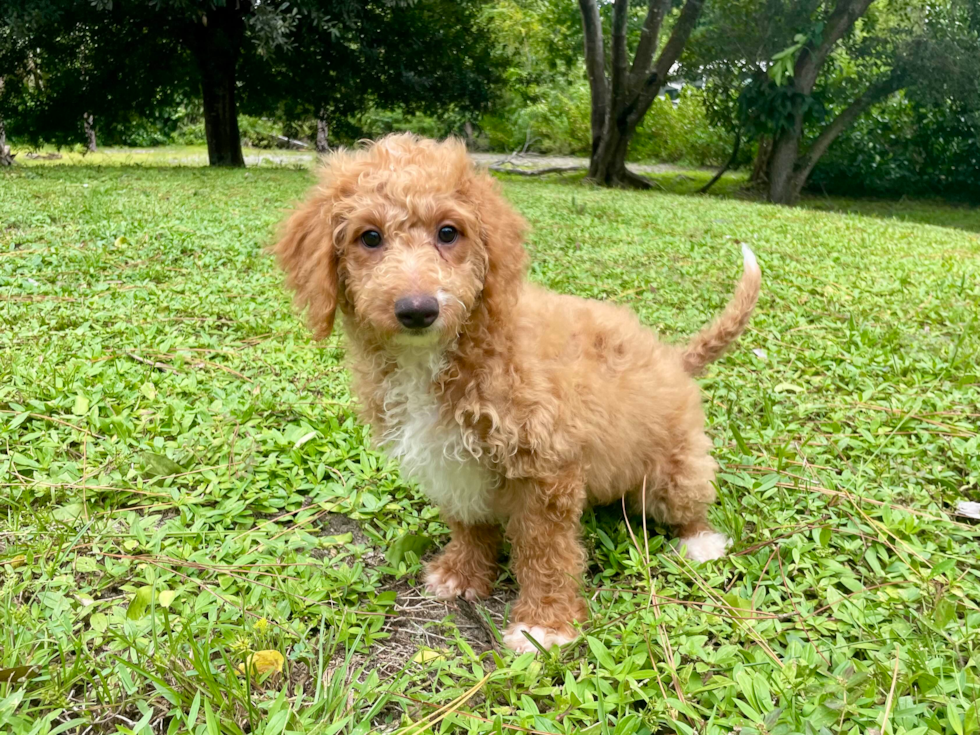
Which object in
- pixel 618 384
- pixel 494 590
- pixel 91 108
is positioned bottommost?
pixel 494 590

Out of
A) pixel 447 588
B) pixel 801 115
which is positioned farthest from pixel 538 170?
pixel 447 588

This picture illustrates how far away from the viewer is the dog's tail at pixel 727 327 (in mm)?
3328

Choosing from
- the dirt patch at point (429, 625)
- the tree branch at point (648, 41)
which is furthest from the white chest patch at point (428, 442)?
the tree branch at point (648, 41)

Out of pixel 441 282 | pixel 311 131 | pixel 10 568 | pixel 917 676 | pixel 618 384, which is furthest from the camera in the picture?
pixel 311 131

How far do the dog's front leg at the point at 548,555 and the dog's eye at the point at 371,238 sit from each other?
1032mm

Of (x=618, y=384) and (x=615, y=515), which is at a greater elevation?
(x=618, y=384)

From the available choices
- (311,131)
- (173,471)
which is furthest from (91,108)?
(173,471)

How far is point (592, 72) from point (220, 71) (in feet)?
26.8

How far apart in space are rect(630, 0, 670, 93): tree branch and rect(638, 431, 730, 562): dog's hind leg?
13984 mm

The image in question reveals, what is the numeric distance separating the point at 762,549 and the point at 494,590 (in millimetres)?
1149

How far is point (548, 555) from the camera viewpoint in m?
2.57

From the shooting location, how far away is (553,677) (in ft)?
7.55

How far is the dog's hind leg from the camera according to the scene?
9.79 ft

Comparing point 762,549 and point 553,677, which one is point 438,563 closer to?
point 553,677
